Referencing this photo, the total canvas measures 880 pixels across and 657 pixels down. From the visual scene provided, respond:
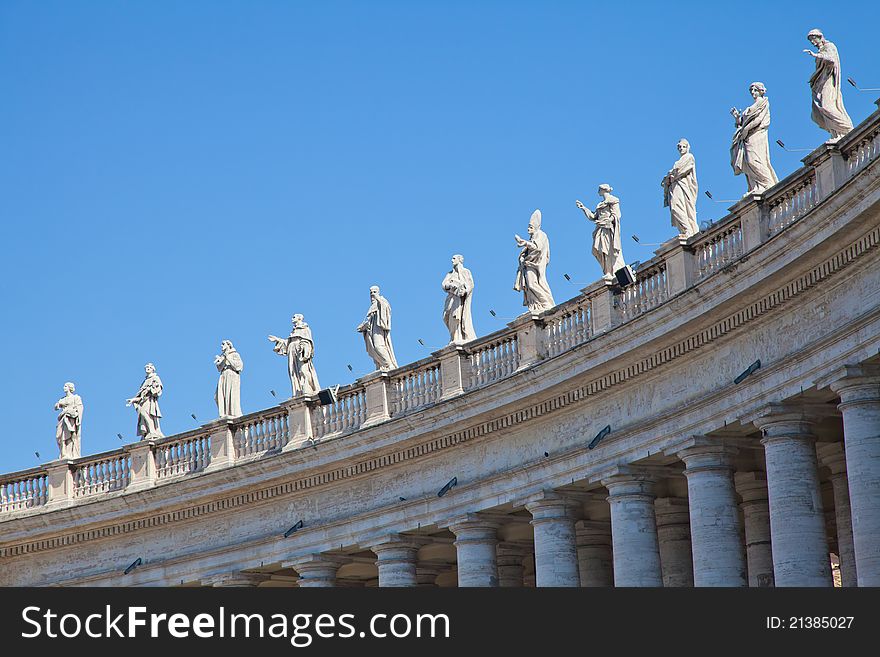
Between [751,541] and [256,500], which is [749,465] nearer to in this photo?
[751,541]

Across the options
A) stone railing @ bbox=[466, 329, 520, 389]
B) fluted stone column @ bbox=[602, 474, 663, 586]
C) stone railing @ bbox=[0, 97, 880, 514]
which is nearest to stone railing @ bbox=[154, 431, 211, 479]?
stone railing @ bbox=[0, 97, 880, 514]

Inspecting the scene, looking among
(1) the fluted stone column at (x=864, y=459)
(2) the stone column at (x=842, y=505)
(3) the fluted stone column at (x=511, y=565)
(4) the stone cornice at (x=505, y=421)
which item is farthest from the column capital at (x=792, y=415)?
(3) the fluted stone column at (x=511, y=565)

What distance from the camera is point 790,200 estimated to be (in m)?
50.0

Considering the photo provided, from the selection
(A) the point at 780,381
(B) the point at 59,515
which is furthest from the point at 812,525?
(B) the point at 59,515

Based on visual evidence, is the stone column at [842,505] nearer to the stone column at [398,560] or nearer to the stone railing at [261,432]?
the stone column at [398,560]

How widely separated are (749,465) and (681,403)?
3938mm

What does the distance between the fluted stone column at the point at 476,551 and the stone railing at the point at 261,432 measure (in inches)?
379

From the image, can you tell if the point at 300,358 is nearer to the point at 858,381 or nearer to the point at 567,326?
the point at 567,326

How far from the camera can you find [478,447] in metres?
61.0

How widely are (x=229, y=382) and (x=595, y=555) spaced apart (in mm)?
15479

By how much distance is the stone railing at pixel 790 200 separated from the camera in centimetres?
4900

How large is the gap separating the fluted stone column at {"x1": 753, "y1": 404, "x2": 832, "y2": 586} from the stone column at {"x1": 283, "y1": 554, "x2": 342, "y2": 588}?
786 inches

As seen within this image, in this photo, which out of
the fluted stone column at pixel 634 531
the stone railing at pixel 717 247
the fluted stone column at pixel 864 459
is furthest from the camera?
the fluted stone column at pixel 634 531
